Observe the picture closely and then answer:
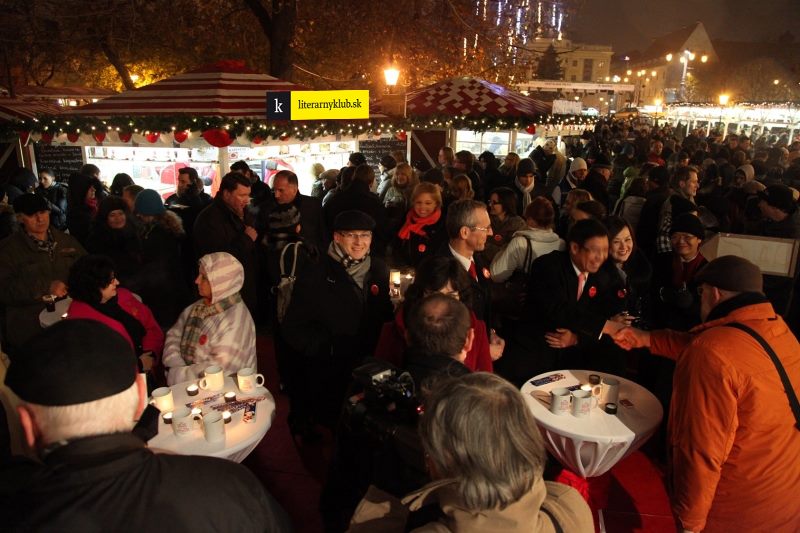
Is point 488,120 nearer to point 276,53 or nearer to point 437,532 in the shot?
point 276,53

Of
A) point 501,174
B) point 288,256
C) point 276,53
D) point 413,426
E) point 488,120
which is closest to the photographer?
point 413,426

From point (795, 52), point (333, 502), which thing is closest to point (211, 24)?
point (333, 502)

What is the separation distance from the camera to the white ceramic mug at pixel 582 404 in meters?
3.14

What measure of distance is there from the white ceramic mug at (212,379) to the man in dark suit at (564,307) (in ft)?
6.37

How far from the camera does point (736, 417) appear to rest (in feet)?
7.72

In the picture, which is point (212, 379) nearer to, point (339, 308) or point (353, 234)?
point (339, 308)

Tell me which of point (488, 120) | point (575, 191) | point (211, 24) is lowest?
point (575, 191)

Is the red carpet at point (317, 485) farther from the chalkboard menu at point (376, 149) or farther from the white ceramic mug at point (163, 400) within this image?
the chalkboard menu at point (376, 149)

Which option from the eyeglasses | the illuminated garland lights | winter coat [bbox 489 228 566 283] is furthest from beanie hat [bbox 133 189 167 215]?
winter coat [bbox 489 228 566 283]

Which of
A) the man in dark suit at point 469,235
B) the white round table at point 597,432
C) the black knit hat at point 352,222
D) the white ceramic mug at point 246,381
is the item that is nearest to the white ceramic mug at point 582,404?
the white round table at point 597,432

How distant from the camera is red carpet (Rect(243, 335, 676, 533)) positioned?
11.8 ft

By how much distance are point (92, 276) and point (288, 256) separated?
1347mm

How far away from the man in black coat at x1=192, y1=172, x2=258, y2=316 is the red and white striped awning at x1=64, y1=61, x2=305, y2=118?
3.29 meters

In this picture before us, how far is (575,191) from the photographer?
5637mm
